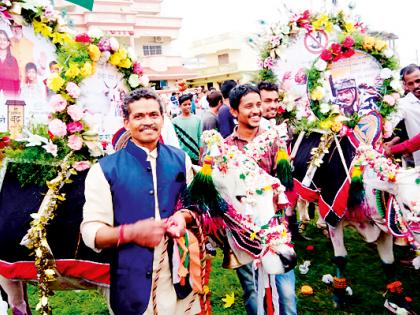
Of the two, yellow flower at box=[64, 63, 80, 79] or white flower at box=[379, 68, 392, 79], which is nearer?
yellow flower at box=[64, 63, 80, 79]

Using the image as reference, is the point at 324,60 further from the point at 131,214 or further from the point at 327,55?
the point at 131,214

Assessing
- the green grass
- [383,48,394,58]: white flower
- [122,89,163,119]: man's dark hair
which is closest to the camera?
[122,89,163,119]: man's dark hair

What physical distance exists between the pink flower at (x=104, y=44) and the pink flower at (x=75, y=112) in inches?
20.7

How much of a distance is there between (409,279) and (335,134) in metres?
1.88

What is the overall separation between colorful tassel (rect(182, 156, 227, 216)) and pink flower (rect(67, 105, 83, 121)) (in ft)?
3.76

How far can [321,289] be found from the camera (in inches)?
185

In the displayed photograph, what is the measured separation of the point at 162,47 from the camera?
30.7 metres

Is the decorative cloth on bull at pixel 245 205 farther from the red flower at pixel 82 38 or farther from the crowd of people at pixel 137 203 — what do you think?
the red flower at pixel 82 38

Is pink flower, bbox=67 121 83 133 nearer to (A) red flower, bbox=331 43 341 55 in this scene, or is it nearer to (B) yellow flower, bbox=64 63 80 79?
(B) yellow flower, bbox=64 63 80 79

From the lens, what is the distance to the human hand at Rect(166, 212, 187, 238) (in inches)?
79.7

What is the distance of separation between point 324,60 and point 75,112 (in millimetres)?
2676

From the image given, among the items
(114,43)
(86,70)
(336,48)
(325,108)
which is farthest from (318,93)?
(86,70)

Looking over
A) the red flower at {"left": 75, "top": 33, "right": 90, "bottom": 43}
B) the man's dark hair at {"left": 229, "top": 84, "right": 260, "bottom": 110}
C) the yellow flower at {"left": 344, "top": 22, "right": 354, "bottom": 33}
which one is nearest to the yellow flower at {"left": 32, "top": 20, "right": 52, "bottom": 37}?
the red flower at {"left": 75, "top": 33, "right": 90, "bottom": 43}

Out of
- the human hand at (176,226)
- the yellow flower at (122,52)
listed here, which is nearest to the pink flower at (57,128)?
the yellow flower at (122,52)
